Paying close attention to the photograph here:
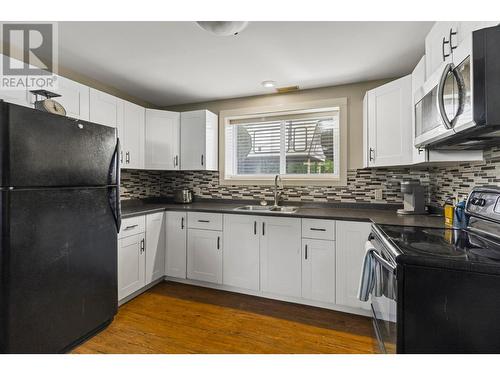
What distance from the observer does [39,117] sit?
1425 millimetres

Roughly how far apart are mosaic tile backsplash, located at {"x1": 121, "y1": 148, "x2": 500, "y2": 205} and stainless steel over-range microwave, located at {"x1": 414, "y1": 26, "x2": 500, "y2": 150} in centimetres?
47

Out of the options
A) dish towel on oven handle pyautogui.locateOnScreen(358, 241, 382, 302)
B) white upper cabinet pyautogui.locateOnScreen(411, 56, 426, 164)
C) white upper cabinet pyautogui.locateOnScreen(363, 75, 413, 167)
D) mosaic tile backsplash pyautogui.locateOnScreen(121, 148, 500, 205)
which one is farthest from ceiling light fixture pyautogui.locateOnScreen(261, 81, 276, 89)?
dish towel on oven handle pyautogui.locateOnScreen(358, 241, 382, 302)

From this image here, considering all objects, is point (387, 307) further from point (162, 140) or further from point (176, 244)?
point (162, 140)

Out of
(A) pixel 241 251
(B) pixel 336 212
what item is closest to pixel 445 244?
(B) pixel 336 212

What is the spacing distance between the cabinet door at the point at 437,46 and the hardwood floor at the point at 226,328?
182 cm

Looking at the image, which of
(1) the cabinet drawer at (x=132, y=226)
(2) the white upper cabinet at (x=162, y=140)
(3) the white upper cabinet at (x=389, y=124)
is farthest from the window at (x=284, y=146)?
(1) the cabinet drawer at (x=132, y=226)

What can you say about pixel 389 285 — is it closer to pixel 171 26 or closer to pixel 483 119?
pixel 483 119

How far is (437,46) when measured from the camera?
1.50 m

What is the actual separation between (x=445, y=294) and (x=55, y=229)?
6.52 feet

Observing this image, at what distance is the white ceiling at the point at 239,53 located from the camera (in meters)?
1.78

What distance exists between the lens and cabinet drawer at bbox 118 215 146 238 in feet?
7.49

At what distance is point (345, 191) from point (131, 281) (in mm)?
2301

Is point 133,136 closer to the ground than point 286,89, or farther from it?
closer to the ground
